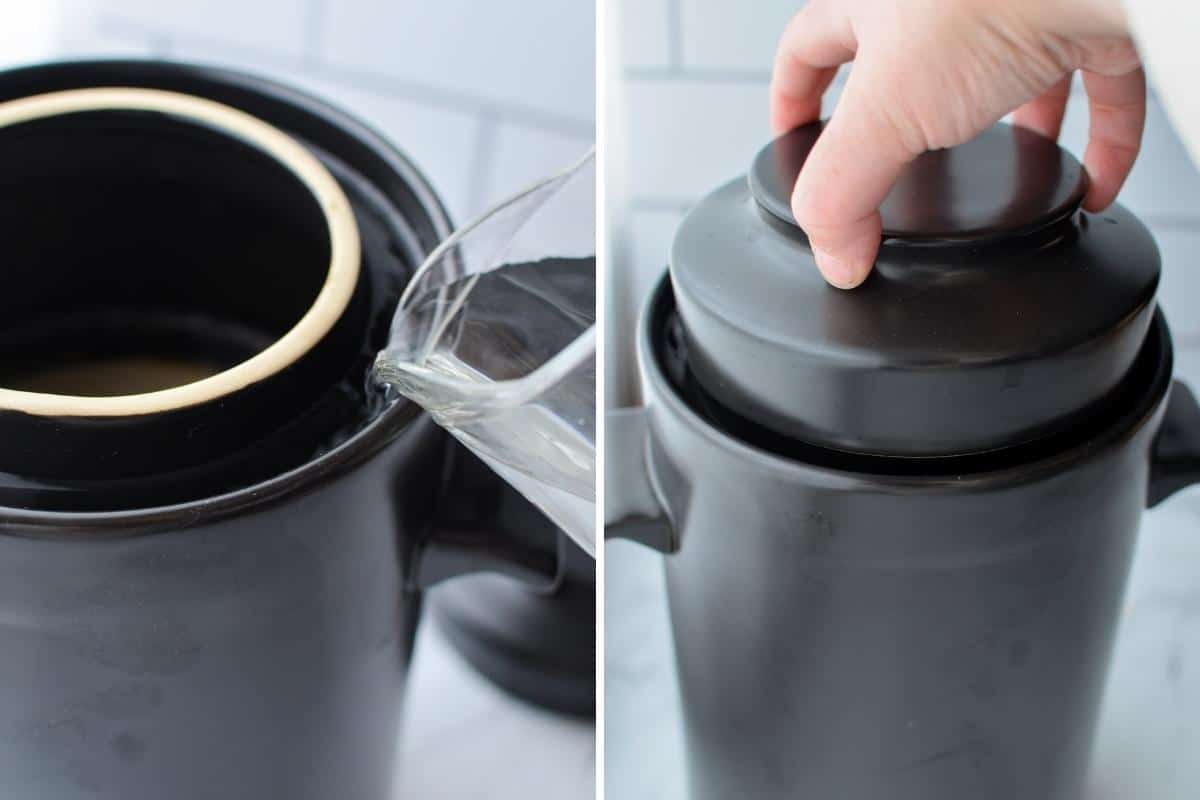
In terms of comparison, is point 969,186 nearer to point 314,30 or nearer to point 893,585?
point 893,585

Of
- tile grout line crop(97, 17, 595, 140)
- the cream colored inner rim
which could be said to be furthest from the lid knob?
tile grout line crop(97, 17, 595, 140)

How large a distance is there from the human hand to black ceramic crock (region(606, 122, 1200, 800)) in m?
0.02

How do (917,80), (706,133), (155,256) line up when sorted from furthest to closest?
(706,133)
(155,256)
(917,80)

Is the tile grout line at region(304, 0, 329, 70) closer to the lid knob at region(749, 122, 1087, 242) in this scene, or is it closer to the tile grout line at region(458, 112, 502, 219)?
the tile grout line at region(458, 112, 502, 219)

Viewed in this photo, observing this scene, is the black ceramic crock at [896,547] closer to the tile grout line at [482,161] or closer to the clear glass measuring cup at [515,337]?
the clear glass measuring cup at [515,337]

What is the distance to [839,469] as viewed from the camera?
1.01 feet

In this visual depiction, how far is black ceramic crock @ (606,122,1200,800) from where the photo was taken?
31 cm

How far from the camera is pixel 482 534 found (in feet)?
1.19

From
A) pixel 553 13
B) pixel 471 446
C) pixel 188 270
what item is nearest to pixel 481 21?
pixel 553 13

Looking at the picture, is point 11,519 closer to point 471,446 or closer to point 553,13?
point 471,446

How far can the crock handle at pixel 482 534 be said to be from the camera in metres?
0.36

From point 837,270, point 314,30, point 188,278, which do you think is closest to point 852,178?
point 837,270

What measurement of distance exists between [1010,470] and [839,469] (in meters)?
0.04

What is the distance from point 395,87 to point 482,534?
0.29 metres
